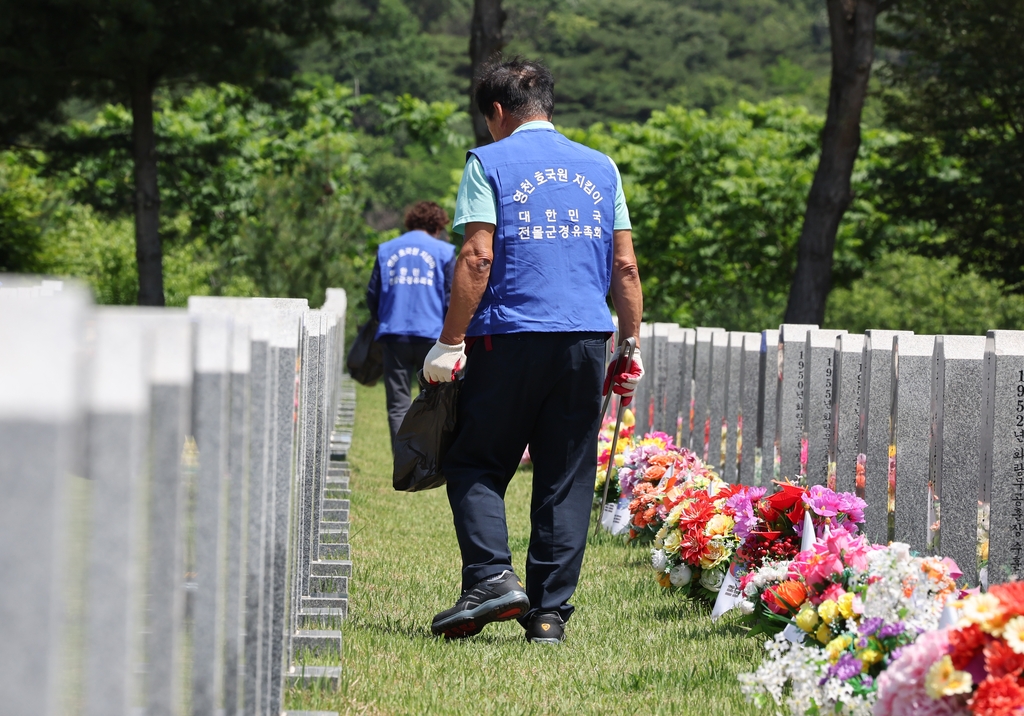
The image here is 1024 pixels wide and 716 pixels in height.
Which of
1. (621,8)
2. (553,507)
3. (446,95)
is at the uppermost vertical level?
(621,8)

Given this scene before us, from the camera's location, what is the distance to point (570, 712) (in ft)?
11.6

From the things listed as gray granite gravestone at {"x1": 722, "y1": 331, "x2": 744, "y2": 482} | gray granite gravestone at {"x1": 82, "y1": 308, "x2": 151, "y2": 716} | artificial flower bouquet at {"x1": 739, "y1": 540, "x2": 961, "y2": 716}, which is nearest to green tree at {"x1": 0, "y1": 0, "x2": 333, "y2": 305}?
gray granite gravestone at {"x1": 722, "y1": 331, "x2": 744, "y2": 482}

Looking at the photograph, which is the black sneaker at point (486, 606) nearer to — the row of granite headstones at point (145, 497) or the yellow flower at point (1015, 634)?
the row of granite headstones at point (145, 497)

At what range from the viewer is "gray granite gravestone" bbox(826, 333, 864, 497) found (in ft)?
19.3

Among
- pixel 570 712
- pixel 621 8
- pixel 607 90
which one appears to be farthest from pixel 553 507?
pixel 621 8

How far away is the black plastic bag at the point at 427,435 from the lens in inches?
177

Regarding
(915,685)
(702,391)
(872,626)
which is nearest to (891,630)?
(872,626)

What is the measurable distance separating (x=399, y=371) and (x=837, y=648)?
19.4 ft

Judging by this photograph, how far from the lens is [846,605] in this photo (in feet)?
10.8

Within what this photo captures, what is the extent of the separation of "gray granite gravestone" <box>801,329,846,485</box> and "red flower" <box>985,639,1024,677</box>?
374 cm

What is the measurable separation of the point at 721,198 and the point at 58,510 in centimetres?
2212

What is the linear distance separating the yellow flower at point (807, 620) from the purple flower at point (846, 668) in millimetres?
245

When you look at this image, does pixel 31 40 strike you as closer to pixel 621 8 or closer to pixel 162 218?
pixel 162 218

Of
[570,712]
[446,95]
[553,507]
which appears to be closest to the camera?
[570,712]
